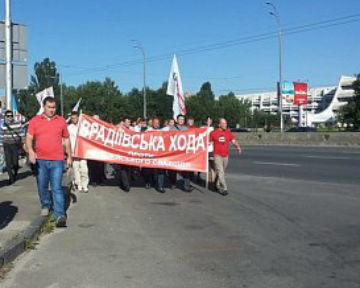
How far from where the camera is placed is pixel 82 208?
10102 millimetres

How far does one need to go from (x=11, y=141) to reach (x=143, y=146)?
10.8ft

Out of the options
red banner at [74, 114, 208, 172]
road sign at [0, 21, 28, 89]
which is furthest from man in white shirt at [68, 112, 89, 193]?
road sign at [0, 21, 28, 89]

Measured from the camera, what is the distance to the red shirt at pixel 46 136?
826 centimetres

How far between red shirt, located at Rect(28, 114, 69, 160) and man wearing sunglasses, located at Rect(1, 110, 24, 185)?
5.22m

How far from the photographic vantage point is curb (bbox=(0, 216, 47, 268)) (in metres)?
6.16

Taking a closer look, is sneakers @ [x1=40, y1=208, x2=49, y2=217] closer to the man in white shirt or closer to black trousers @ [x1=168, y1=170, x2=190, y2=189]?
the man in white shirt

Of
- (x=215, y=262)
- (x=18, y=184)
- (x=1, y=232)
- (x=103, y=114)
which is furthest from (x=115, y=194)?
(x=103, y=114)

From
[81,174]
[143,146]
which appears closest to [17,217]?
[81,174]

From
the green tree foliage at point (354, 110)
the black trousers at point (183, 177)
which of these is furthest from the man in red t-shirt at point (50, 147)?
the green tree foliage at point (354, 110)

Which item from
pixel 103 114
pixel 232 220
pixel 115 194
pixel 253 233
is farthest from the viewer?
pixel 103 114

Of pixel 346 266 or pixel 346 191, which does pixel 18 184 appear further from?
pixel 346 266

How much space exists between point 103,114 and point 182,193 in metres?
78.4

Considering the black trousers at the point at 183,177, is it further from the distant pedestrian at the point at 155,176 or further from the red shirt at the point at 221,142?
the red shirt at the point at 221,142

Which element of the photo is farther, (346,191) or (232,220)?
(346,191)
